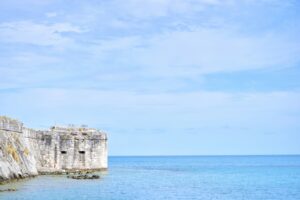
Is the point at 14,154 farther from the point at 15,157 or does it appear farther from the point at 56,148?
the point at 56,148

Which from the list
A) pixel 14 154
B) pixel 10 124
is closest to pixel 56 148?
pixel 10 124

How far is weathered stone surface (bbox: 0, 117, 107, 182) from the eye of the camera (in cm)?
4075

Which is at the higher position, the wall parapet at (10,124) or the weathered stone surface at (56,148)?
the wall parapet at (10,124)

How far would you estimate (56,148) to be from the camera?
5000 cm

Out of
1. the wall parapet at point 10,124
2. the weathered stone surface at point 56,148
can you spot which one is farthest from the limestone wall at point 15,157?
the wall parapet at point 10,124

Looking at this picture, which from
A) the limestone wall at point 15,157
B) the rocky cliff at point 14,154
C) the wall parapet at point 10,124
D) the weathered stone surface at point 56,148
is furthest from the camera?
the weathered stone surface at point 56,148

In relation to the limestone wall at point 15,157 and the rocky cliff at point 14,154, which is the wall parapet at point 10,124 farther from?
the limestone wall at point 15,157

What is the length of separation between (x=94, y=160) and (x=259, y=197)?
19794 mm

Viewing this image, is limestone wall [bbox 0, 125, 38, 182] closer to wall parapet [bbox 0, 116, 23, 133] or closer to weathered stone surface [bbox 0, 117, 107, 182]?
weathered stone surface [bbox 0, 117, 107, 182]

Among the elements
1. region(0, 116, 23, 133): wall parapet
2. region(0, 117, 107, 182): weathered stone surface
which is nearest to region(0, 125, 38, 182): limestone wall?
region(0, 117, 107, 182): weathered stone surface

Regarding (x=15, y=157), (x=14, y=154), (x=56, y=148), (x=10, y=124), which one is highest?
(x=10, y=124)

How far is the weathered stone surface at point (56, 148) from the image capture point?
40750mm

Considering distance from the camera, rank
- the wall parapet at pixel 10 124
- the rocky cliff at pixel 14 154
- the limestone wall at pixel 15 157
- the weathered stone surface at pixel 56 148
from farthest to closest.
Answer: the weathered stone surface at pixel 56 148, the wall parapet at pixel 10 124, the rocky cliff at pixel 14 154, the limestone wall at pixel 15 157

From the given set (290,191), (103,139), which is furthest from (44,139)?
(290,191)
